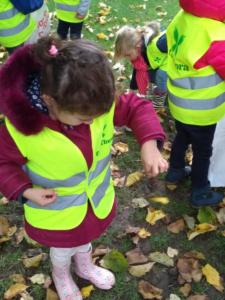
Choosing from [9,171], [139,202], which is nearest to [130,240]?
[139,202]

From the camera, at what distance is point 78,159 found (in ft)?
5.69

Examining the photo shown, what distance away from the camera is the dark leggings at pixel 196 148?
2.61 meters

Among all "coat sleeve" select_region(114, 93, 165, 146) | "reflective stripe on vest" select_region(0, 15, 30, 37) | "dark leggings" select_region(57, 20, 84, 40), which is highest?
"coat sleeve" select_region(114, 93, 165, 146)

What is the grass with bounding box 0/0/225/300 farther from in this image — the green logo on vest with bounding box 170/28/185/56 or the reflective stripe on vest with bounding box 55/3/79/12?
the reflective stripe on vest with bounding box 55/3/79/12

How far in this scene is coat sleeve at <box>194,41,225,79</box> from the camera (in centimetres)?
222

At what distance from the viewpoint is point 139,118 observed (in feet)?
5.87

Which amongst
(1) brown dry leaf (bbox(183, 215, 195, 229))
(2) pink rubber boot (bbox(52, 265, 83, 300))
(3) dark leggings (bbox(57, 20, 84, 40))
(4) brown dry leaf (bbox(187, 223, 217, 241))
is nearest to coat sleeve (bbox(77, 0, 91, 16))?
(3) dark leggings (bbox(57, 20, 84, 40))

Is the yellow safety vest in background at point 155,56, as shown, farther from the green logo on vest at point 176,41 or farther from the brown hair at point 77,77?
the brown hair at point 77,77

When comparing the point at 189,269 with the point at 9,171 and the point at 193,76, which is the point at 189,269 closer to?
the point at 193,76

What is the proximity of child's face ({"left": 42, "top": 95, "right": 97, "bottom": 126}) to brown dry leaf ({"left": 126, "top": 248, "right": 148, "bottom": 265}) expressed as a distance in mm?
1213

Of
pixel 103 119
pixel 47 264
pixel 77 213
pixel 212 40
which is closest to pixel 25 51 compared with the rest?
pixel 103 119

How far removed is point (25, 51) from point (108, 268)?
1427mm

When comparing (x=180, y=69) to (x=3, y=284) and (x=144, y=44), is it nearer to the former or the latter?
(x=144, y=44)

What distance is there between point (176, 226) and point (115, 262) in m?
0.48
